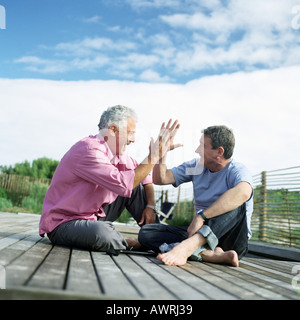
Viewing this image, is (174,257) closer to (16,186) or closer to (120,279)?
(120,279)

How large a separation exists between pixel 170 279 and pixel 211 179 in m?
1.36

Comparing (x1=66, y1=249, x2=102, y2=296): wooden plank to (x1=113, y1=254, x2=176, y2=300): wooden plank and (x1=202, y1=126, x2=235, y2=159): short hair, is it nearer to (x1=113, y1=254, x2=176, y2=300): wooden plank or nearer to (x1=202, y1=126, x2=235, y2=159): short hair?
(x1=113, y1=254, x2=176, y2=300): wooden plank

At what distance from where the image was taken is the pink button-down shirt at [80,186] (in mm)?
2697

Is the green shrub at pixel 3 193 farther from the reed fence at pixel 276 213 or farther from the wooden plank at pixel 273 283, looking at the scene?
the wooden plank at pixel 273 283

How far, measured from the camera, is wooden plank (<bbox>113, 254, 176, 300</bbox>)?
1456 mm

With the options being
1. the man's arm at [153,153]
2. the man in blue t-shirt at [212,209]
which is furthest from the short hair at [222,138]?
the man's arm at [153,153]

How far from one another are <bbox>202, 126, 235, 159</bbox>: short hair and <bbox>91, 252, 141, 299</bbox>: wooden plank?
1.30 m

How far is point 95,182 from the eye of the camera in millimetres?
2711

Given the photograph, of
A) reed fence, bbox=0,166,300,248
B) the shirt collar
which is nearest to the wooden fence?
reed fence, bbox=0,166,300,248

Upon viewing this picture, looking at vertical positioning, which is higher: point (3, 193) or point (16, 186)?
point (16, 186)

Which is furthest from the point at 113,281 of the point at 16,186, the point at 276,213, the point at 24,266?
the point at 16,186
